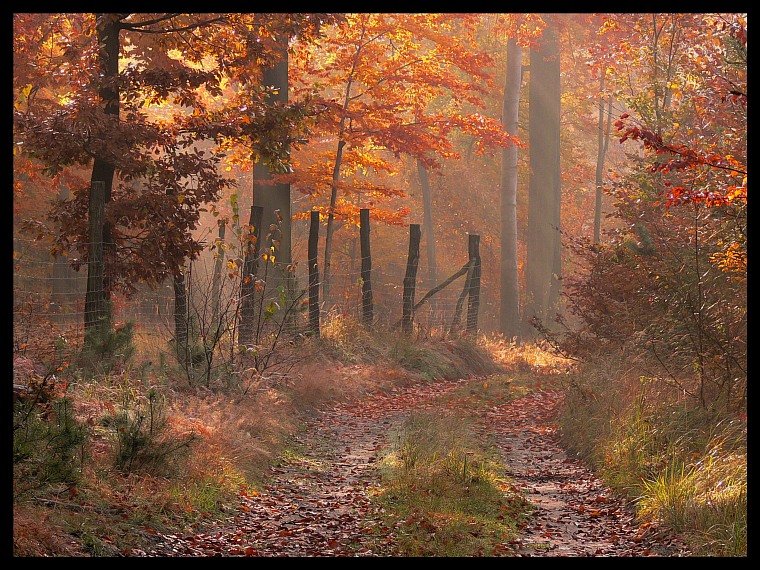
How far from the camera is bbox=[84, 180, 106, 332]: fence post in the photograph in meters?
9.90

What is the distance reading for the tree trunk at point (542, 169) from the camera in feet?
80.0

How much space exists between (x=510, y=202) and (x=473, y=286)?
3.37m

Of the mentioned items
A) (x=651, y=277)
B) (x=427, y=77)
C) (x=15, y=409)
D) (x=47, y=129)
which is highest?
(x=427, y=77)

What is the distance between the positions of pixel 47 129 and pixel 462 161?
86.5 ft

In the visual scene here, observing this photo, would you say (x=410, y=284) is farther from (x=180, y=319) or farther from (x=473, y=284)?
(x=180, y=319)

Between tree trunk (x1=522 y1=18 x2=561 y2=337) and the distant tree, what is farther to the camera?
tree trunk (x1=522 y1=18 x2=561 y2=337)

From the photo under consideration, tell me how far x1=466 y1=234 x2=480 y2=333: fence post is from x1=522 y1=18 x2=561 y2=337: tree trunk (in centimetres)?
395

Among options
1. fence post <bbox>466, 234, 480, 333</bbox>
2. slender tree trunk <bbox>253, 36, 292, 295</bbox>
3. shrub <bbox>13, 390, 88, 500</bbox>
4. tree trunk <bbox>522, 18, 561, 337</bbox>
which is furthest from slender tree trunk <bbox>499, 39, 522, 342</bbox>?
shrub <bbox>13, 390, 88, 500</bbox>

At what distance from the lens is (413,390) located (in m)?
13.9

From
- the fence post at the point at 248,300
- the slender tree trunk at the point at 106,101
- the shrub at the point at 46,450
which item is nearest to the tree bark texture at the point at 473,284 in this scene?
the fence post at the point at 248,300

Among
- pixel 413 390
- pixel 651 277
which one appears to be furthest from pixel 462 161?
pixel 651 277

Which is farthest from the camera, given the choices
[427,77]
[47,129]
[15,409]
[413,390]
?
[427,77]

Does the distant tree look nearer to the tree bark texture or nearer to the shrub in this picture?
the tree bark texture
